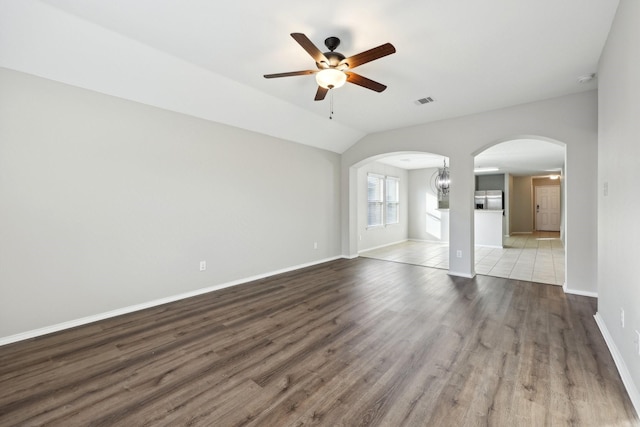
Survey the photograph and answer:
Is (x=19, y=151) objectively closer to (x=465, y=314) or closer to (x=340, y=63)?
(x=340, y=63)

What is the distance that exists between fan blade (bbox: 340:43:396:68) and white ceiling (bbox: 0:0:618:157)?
30cm

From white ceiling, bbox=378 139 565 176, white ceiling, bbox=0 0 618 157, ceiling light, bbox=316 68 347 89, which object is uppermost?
white ceiling, bbox=0 0 618 157

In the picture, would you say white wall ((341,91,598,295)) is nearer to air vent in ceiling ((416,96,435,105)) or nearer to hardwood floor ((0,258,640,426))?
hardwood floor ((0,258,640,426))

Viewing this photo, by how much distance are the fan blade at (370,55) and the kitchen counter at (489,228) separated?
7054 mm

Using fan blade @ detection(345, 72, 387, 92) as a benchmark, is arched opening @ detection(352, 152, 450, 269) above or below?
below

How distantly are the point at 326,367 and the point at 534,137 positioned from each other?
4356mm

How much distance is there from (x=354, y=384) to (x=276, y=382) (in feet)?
1.79

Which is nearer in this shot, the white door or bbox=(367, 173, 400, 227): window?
bbox=(367, 173, 400, 227): window

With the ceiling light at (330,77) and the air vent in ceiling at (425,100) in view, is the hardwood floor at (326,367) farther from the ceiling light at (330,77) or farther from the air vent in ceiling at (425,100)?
the air vent in ceiling at (425,100)

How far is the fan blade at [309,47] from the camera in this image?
6.66 feet

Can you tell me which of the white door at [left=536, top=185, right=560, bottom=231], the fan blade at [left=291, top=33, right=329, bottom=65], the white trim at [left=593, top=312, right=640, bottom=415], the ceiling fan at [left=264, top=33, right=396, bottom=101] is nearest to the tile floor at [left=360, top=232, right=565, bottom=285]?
the white trim at [left=593, top=312, right=640, bottom=415]

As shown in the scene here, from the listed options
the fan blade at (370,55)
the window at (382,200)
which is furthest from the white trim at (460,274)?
the fan blade at (370,55)

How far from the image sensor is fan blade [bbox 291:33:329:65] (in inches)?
79.9

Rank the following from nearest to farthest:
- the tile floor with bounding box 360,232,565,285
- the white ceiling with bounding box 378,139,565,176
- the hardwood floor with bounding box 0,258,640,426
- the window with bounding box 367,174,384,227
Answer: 1. the hardwood floor with bounding box 0,258,640,426
2. the tile floor with bounding box 360,232,565,285
3. the white ceiling with bounding box 378,139,565,176
4. the window with bounding box 367,174,384,227
